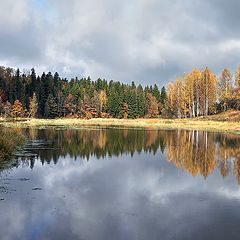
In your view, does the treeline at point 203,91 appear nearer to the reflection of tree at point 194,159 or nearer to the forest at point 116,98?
the forest at point 116,98

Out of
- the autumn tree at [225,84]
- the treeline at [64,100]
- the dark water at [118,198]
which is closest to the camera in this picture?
the dark water at [118,198]

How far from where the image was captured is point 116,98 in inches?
5226

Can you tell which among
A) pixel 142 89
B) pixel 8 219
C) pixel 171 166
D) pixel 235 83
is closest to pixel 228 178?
pixel 171 166

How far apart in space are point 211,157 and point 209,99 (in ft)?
275

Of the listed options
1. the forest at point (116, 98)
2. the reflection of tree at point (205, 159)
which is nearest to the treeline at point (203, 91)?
the forest at point (116, 98)

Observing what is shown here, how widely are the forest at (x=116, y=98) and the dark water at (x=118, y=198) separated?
261ft

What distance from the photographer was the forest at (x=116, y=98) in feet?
364

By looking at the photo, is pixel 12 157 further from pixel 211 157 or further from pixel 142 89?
pixel 142 89

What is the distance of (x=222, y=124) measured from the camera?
77312mm

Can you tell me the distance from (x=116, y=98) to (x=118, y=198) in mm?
116815

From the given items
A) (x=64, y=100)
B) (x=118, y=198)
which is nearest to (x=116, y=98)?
(x=64, y=100)

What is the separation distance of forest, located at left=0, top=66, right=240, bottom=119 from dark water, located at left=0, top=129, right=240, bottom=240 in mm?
79633

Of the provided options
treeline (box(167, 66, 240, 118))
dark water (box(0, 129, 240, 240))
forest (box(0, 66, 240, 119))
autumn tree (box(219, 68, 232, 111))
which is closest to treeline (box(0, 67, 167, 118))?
forest (box(0, 66, 240, 119))

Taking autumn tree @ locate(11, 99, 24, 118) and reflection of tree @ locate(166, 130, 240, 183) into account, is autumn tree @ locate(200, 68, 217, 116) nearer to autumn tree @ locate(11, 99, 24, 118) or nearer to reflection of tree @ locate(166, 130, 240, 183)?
autumn tree @ locate(11, 99, 24, 118)
